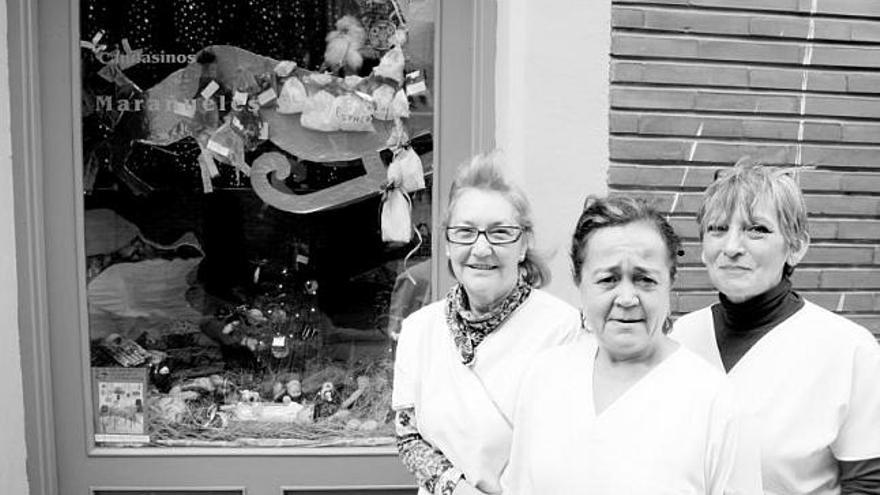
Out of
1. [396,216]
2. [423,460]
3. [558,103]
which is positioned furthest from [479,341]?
[396,216]

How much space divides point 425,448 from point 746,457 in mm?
956

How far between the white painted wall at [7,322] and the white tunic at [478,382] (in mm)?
1909

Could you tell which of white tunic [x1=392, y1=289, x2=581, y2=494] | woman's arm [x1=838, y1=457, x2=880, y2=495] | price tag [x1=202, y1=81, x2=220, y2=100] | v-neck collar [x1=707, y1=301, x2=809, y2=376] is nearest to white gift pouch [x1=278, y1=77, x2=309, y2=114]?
price tag [x1=202, y1=81, x2=220, y2=100]

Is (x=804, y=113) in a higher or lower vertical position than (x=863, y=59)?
lower

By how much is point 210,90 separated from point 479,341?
2.06m

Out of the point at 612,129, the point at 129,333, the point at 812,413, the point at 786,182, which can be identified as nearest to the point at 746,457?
the point at 812,413

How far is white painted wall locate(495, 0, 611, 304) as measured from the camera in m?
3.10

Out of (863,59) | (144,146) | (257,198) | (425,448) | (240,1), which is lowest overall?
(425,448)

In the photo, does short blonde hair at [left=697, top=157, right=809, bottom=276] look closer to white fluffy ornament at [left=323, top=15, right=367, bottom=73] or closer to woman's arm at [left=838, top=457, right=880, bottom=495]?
woman's arm at [left=838, top=457, right=880, bottom=495]

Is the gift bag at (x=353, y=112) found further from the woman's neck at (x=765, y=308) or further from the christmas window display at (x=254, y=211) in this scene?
the woman's neck at (x=765, y=308)

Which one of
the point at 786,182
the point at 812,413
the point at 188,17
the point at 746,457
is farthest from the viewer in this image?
the point at 188,17

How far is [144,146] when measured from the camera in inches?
139

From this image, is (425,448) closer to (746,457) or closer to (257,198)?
(746,457)

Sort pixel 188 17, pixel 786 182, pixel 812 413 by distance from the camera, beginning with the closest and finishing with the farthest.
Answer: pixel 812 413 < pixel 786 182 < pixel 188 17
